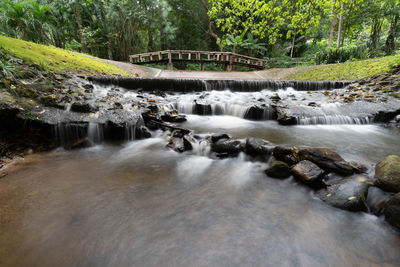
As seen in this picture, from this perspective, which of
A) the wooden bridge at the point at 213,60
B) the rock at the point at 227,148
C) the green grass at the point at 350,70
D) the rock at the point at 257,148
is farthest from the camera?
the wooden bridge at the point at 213,60

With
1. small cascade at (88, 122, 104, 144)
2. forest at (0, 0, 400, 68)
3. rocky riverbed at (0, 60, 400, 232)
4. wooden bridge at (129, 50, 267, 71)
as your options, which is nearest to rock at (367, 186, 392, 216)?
rocky riverbed at (0, 60, 400, 232)

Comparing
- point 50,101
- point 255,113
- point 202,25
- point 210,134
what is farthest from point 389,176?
point 202,25

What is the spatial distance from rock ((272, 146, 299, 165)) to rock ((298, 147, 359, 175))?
0.09m

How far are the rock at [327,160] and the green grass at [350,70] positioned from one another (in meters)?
7.46

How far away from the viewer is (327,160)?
2.29 m

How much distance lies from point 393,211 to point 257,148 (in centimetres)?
160

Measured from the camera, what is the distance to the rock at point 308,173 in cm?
212

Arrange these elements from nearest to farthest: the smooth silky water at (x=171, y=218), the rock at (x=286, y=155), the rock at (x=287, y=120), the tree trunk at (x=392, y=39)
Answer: the smooth silky water at (x=171, y=218) < the rock at (x=286, y=155) < the rock at (x=287, y=120) < the tree trunk at (x=392, y=39)

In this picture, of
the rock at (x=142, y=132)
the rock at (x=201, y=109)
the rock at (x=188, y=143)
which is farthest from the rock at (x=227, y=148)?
the rock at (x=201, y=109)

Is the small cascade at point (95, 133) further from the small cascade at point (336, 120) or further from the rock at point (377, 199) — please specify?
the small cascade at point (336, 120)

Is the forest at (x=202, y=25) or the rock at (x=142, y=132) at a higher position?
the forest at (x=202, y=25)

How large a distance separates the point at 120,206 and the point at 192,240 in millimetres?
861

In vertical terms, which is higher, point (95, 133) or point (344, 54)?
point (344, 54)

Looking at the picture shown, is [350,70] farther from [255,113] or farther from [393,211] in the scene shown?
[393,211]
